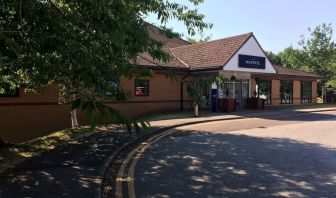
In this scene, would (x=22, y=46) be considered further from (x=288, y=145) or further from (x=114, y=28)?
(x=288, y=145)

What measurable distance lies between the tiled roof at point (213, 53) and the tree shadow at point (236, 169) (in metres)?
14.8

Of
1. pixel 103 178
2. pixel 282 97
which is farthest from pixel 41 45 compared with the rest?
pixel 282 97

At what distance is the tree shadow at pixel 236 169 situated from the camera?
7.54 meters

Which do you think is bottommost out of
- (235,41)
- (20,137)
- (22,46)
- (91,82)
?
(20,137)

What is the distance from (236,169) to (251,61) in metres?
21.1

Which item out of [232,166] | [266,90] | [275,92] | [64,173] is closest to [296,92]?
[275,92]

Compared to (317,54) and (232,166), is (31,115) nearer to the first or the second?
(232,166)

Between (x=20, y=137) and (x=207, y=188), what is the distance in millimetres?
15293

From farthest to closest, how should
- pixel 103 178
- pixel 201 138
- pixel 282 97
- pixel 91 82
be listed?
1. pixel 282 97
2. pixel 201 138
3. pixel 103 178
4. pixel 91 82

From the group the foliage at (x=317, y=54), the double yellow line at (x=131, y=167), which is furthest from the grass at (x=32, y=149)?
the foliage at (x=317, y=54)

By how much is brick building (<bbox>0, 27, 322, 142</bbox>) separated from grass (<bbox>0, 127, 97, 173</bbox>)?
14.0ft

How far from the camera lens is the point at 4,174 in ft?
28.0

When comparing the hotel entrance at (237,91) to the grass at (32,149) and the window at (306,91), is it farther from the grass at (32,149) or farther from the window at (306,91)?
the grass at (32,149)

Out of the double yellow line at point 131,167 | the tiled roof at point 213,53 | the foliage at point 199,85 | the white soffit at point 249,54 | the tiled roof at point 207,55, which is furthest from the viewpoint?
the tiled roof at point 213,53
